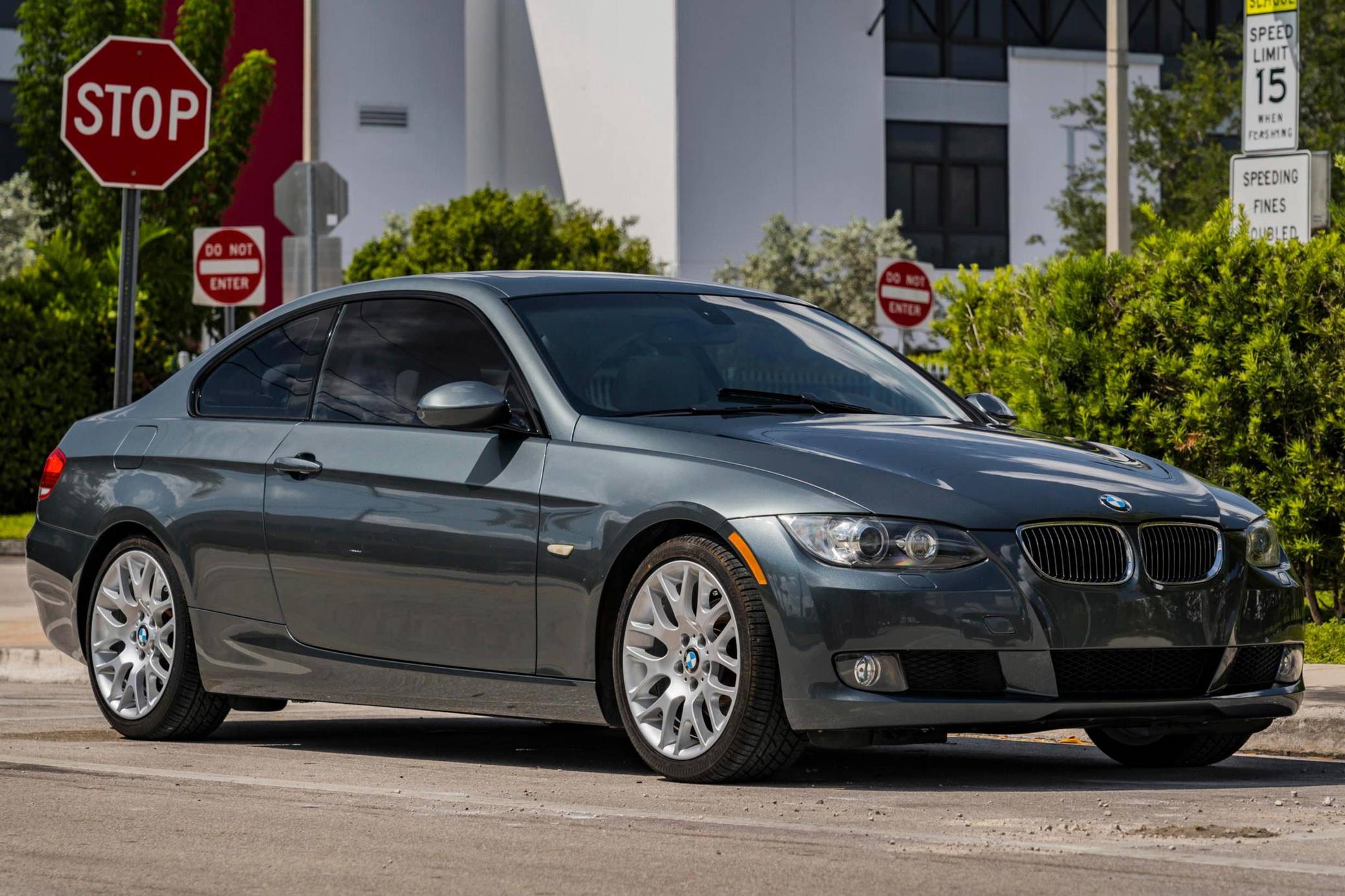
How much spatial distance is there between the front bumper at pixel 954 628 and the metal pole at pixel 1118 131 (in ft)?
→ 37.2

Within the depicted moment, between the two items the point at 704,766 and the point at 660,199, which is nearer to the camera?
the point at 704,766

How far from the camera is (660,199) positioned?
122ft

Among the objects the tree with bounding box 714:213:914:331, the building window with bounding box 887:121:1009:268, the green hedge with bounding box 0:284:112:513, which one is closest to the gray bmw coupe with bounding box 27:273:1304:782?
the green hedge with bounding box 0:284:112:513

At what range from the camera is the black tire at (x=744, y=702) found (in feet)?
20.4

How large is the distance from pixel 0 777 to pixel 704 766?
86.7 inches

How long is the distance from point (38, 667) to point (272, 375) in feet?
13.2

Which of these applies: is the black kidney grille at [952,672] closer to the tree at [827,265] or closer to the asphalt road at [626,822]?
the asphalt road at [626,822]

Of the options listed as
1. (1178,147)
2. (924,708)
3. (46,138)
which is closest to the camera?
(924,708)

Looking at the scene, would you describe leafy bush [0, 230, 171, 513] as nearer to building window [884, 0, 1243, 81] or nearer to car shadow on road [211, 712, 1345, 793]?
car shadow on road [211, 712, 1345, 793]

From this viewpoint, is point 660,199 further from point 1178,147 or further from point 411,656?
point 411,656

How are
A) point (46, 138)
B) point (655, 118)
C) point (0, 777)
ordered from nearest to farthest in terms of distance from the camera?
point (0, 777) < point (46, 138) < point (655, 118)

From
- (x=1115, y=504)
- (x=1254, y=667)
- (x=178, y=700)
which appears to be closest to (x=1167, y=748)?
(x=1254, y=667)

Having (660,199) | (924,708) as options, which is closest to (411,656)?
(924,708)

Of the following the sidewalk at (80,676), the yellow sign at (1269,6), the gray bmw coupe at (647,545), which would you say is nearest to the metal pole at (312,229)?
the sidewalk at (80,676)
